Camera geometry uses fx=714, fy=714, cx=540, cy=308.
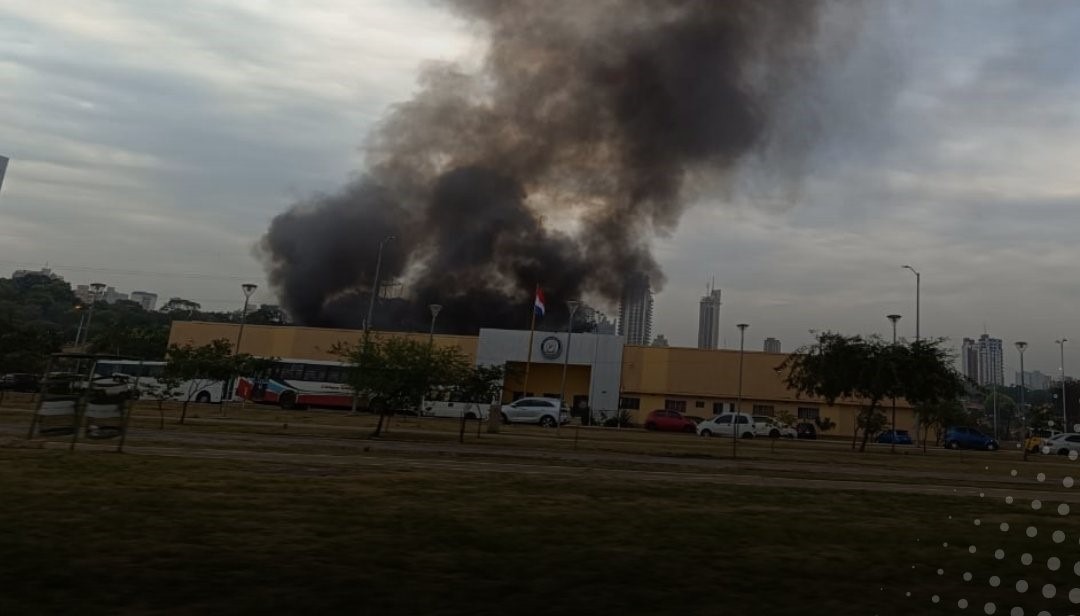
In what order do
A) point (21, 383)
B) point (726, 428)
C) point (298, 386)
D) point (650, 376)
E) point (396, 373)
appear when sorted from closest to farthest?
1. point (396, 373)
2. point (726, 428)
3. point (298, 386)
4. point (21, 383)
5. point (650, 376)

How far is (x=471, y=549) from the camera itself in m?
7.03

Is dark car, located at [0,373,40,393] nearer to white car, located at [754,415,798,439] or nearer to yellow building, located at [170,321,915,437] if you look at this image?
yellow building, located at [170,321,915,437]

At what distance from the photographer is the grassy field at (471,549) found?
5348mm

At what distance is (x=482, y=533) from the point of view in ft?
25.7

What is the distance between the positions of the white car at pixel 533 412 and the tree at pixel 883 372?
54.2 feet

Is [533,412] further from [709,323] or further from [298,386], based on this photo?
[709,323]

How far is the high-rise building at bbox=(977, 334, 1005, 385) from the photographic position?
101m

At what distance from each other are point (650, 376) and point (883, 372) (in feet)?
104

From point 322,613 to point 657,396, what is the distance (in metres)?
61.8

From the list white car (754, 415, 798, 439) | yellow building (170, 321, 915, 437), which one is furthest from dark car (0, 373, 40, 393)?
white car (754, 415, 798, 439)

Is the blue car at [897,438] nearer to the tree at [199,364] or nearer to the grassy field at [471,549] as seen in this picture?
the tree at [199,364]

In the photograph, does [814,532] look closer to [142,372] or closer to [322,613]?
[322,613]

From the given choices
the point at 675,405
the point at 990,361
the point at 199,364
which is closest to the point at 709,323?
the point at 990,361

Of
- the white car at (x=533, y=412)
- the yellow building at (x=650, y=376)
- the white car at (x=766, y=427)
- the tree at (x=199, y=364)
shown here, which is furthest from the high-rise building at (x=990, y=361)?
the tree at (x=199, y=364)
